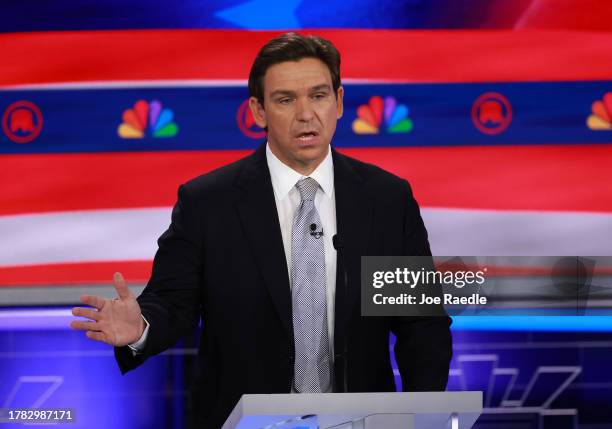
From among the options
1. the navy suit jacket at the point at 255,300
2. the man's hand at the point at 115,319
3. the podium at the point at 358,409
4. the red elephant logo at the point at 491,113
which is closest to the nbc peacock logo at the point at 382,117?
the red elephant logo at the point at 491,113

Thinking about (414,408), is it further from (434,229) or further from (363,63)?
(363,63)

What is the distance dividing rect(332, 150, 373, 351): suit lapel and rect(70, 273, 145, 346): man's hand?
51 centimetres

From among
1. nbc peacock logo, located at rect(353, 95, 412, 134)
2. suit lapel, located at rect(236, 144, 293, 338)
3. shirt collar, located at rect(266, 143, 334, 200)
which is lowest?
suit lapel, located at rect(236, 144, 293, 338)

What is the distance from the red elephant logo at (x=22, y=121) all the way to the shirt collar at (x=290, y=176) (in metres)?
1.30

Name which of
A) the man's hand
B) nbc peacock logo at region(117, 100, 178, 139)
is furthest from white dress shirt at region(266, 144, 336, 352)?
nbc peacock logo at region(117, 100, 178, 139)

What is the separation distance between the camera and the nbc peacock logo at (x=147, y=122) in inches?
151

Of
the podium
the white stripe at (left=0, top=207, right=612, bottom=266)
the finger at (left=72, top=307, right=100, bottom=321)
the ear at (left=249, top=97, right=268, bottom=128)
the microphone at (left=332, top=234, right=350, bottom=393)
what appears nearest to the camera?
the podium

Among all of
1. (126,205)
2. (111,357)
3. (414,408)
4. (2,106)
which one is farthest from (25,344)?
(414,408)

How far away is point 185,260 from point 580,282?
5.01 feet

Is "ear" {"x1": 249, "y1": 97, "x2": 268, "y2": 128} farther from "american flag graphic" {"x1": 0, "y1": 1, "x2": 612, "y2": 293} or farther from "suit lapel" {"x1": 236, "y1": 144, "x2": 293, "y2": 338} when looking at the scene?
"american flag graphic" {"x1": 0, "y1": 1, "x2": 612, "y2": 293}

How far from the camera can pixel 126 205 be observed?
3.77 m

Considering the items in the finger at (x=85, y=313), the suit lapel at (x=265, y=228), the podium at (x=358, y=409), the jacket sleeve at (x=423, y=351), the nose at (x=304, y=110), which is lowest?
the podium at (x=358, y=409)

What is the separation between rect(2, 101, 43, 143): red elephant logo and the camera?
12.5 feet

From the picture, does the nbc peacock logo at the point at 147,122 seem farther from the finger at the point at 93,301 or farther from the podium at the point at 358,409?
the podium at the point at 358,409
